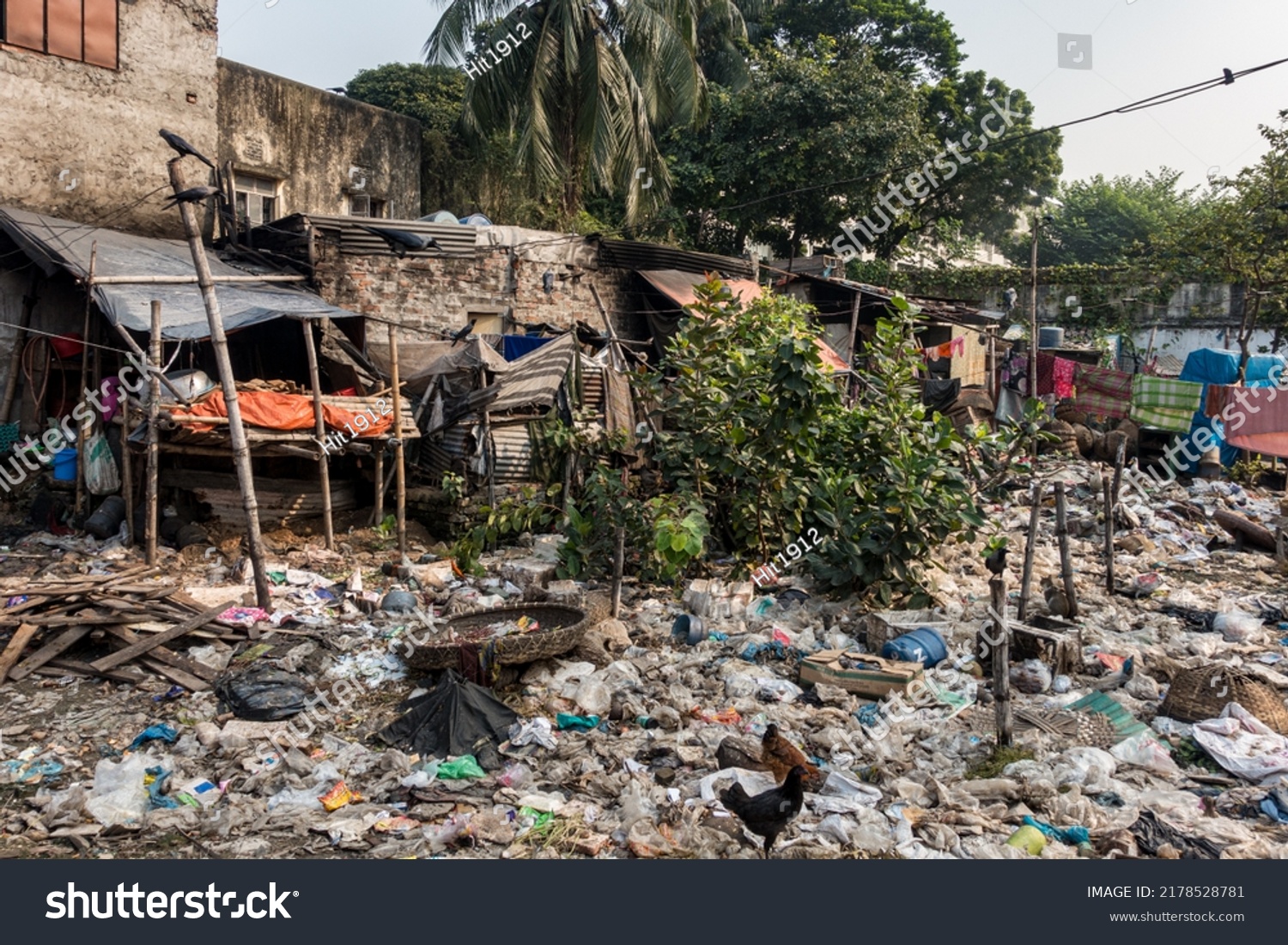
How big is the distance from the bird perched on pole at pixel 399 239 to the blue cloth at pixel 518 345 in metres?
1.55

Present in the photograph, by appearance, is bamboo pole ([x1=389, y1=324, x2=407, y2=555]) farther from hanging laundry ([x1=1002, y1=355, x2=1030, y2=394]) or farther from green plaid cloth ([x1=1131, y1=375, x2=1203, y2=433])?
green plaid cloth ([x1=1131, y1=375, x2=1203, y2=433])

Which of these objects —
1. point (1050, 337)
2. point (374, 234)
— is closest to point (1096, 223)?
point (1050, 337)

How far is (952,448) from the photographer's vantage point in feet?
25.6

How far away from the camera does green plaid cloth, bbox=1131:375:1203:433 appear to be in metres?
14.0

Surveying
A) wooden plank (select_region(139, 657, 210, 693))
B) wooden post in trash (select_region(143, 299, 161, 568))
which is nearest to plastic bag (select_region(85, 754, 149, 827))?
wooden plank (select_region(139, 657, 210, 693))

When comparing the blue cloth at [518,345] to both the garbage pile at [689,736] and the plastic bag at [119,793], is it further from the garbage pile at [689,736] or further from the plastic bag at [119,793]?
the plastic bag at [119,793]

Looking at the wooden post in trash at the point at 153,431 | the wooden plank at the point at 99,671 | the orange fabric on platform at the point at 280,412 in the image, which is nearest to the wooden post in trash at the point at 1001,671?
the wooden plank at the point at 99,671

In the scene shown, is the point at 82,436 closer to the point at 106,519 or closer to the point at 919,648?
the point at 106,519

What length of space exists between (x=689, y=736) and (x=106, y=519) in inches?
285

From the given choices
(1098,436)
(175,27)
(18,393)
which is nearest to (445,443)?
(18,393)

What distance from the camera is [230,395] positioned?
759 centimetres

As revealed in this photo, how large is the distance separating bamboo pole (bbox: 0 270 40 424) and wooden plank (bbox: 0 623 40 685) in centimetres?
504

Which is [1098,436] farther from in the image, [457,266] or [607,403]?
[457,266]

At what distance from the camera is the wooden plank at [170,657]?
6.63 m
